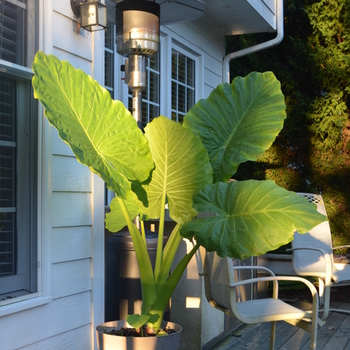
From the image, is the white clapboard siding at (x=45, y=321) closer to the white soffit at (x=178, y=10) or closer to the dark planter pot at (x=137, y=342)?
the dark planter pot at (x=137, y=342)

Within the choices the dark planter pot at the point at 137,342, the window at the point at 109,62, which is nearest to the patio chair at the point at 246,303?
the dark planter pot at the point at 137,342

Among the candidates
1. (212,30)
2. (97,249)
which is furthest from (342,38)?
(97,249)

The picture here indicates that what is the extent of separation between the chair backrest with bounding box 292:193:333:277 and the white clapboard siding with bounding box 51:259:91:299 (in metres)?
2.37

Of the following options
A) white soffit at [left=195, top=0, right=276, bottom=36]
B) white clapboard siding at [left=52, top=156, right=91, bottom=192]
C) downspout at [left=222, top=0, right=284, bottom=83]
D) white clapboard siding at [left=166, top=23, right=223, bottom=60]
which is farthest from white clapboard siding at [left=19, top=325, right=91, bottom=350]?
downspout at [left=222, top=0, right=284, bottom=83]

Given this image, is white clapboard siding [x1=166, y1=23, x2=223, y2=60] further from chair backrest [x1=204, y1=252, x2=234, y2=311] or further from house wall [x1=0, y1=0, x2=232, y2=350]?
chair backrest [x1=204, y1=252, x2=234, y2=311]

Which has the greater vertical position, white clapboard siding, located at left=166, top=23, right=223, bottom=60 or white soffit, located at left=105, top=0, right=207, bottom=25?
white clapboard siding, located at left=166, top=23, right=223, bottom=60

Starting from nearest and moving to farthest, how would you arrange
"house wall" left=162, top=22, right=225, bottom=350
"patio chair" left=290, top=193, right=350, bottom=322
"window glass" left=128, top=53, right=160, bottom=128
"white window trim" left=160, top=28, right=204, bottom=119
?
"house wall" left=162, top=22, right=225, bottom=350
"patio chair" left=290, top=193, right=350, bottom=322
"window glass" left=128, top=53, right=160, bottom=128
"white window trim" left=160, top=28, right=204, bottom=119

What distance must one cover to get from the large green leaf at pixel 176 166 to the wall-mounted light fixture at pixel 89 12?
2.00 feet

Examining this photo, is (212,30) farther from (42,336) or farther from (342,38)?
(42,336)

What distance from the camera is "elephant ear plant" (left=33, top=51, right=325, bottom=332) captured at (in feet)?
6.20

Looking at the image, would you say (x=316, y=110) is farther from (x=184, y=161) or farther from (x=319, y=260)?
(x=184, y=161)

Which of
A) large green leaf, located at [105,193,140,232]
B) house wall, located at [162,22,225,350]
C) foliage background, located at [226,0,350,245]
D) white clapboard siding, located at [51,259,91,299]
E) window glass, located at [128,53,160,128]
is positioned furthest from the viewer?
foliage background, located at [226,0,350,245]

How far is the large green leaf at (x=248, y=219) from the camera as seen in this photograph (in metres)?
1.90

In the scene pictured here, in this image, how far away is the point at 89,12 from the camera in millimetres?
2414
